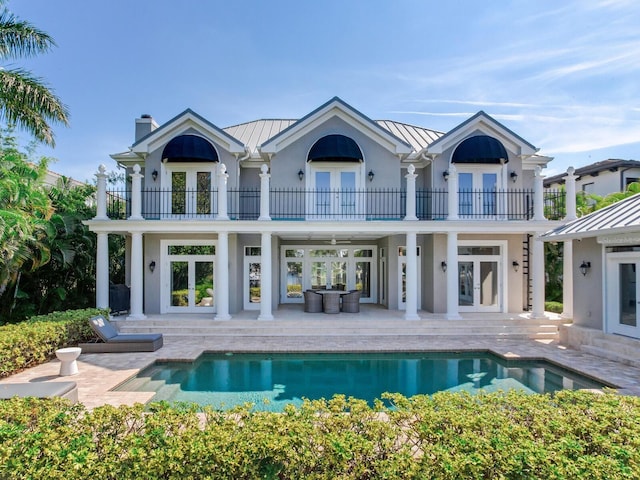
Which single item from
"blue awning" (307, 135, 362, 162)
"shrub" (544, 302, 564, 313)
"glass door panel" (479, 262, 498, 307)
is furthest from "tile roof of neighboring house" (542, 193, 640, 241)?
"blue awning" (307, 135, 362, 162)

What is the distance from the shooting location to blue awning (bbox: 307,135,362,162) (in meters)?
15.4

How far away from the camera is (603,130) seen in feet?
56.7

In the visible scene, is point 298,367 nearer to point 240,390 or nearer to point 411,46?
point 240,390

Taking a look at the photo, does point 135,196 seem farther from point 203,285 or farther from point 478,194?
point 478,194

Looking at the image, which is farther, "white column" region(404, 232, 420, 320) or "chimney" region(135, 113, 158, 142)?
"chimney" region(135, 113, 158, 142)

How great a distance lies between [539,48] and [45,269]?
70.2ft

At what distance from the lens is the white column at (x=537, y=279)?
47.2ft

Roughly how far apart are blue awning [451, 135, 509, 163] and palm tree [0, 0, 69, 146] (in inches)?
643

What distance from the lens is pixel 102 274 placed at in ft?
47.5

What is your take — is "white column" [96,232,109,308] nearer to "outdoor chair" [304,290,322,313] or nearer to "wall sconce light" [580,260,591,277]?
"outdoor chair" [304,290,322,313]

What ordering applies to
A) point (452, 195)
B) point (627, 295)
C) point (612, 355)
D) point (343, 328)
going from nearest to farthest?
1. point (612, 355)
2. point (627, 295)
3. point (343, 328)
4. point (452, 195)

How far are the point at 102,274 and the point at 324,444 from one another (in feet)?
44.7

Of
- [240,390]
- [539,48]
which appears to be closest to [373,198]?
[539,48]

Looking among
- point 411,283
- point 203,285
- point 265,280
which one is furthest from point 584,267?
point 203,285
